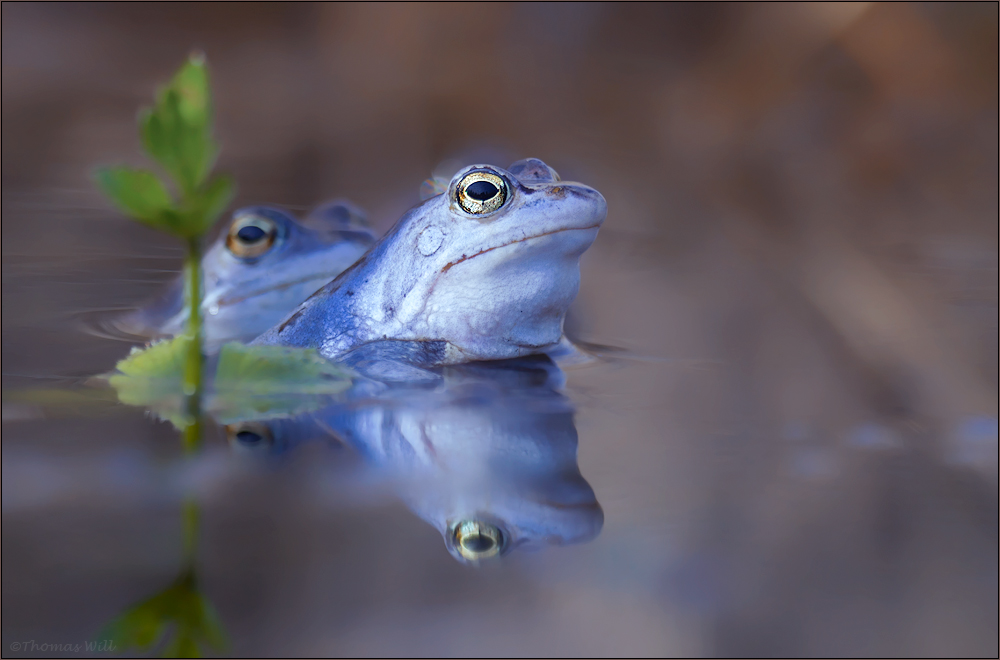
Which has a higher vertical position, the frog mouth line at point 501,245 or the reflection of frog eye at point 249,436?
the frog mouth line at point 501,245

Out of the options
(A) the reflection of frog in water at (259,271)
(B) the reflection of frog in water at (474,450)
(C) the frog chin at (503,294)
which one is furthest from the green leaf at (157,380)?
(A) the reflection of frog in water at (259,271)

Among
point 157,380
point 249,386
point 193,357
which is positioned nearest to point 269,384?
point 249,386

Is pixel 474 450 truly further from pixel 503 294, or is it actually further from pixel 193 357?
pixel 503 294

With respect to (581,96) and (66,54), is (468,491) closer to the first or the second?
(581,96)

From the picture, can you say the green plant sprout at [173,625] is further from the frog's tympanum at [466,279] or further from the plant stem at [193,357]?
the frog's tympanum at [466,279]

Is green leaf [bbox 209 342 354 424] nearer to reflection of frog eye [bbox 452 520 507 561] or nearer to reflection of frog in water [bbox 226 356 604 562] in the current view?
reflection of frog in water [bbox 226 356 604 562]

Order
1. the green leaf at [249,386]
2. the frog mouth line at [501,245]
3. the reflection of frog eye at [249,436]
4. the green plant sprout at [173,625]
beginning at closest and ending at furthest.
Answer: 1. the green plant sprout at [173,625]
2. the reflection of frog eye at [249,436]
3. the green leaf at [249,386]
4. the frog mouth line at [501,245]
